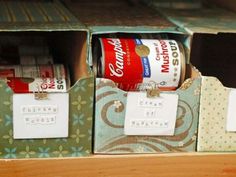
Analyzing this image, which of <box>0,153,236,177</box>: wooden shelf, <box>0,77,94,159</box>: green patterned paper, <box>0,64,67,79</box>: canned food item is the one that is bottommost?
<box>0,153,236,177</box>: wooden shelf

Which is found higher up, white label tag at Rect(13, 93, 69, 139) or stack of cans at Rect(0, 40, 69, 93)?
stack of cans at Rect(0, 40, 69, 93)

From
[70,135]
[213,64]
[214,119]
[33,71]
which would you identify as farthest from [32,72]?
[213,64]

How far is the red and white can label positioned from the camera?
654 mm

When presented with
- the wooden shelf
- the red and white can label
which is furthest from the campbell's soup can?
the wooden shelf

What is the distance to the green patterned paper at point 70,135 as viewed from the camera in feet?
2.05

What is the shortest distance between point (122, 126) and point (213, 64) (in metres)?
0.36

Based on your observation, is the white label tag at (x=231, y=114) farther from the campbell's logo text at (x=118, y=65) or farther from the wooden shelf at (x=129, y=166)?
the campbell's logo text at (x=118, y=65)

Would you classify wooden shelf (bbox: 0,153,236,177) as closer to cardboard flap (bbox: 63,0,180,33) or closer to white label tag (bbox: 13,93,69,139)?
white label tag (bbox: 13,93,69,139)

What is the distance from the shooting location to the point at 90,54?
2.14ft

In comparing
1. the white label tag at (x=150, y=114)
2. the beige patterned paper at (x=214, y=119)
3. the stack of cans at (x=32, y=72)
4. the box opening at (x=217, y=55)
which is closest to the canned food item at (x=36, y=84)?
the stack of cans at (x=32, y=72)

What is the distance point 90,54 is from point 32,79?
9 cm

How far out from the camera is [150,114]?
66cm

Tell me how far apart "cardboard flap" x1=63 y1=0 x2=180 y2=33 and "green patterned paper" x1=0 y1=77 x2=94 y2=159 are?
0.30 ft

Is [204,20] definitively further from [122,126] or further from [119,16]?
[122,126]
